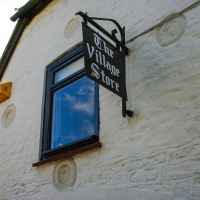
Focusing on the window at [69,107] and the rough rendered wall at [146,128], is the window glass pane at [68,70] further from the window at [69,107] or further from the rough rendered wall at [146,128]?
the rough rendered wall at [146,128]

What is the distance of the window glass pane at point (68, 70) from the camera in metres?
4.61

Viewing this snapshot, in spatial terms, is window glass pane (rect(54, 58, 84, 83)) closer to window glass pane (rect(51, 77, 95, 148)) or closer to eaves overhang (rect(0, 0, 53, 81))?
window glass pane (rect(51, 77, 95, 148))

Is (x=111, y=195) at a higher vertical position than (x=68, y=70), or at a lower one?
lower

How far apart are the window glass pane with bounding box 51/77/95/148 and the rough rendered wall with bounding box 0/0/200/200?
313 mm

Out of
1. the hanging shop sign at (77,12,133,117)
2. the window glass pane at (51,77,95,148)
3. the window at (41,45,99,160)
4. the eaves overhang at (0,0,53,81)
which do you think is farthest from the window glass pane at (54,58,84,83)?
the eaves overhang at (0,0,53,81)

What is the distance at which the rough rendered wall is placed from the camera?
2857mm

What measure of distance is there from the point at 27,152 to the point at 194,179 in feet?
9.64

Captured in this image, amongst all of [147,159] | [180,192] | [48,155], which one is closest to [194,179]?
[180,192]

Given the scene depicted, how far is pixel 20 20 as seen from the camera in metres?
6.38

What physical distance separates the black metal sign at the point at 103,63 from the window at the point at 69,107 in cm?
78

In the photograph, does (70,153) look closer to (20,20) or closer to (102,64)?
(102,64)

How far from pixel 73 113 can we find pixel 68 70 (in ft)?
2.46

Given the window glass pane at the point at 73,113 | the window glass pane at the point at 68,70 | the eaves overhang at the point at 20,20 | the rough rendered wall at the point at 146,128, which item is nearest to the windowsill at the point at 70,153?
the rough rendered wall at the point at 146,128

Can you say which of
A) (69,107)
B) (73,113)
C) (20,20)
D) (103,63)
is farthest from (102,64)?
(20,20)
